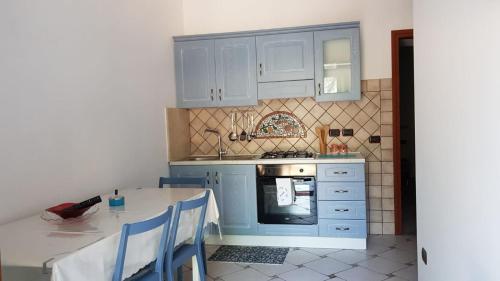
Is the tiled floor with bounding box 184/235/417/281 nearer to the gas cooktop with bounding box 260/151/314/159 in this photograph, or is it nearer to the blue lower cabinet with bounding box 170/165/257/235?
the blue lower cabinet with bounding box 170/165/257/235

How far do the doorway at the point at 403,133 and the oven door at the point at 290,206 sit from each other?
3.10 ft

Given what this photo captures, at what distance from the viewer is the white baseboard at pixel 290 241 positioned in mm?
3766

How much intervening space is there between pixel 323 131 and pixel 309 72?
615mm

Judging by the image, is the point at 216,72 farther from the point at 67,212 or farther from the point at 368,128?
the point at 67,212

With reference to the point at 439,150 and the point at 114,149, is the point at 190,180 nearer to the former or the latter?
the point at 114,149

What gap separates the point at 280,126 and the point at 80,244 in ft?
9.47

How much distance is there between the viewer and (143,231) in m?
1.86

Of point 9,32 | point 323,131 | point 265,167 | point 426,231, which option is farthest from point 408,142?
point 9,32

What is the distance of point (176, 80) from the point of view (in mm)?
4262

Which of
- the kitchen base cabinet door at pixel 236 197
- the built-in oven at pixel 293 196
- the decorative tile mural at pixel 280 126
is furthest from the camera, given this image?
the decorative tile mural at pixel 280 126

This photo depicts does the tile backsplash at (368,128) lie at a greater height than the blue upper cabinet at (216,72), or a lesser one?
lesser

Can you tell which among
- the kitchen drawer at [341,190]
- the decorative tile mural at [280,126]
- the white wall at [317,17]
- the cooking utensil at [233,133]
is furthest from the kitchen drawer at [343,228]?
the white wall at [317,17]

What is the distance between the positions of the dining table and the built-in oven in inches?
54.9

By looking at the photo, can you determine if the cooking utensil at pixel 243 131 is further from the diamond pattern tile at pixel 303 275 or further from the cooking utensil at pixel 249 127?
the diamond pattern tile at pixel 303 275
